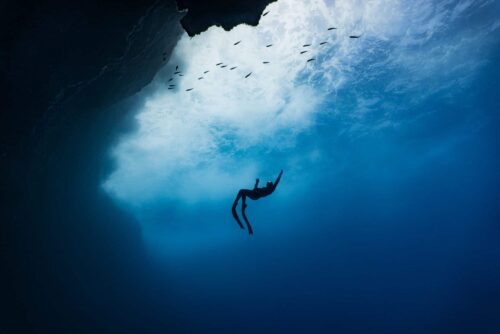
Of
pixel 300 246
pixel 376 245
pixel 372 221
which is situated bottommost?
pixel 376 245

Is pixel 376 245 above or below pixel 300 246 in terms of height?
below

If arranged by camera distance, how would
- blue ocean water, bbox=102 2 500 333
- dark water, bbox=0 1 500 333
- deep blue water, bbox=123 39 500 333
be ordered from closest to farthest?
dark water, bbox=0 1 500 333 → blue ocean water, bbox=102 2 500 333 → deep blue water, bbox=123 39 500 333

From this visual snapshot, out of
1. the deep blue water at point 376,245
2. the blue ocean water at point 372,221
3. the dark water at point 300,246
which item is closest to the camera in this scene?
the dark water at point 300,246

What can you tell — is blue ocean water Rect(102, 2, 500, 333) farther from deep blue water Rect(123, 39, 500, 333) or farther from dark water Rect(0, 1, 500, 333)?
dark water Rect(0, 1, 500, 333)

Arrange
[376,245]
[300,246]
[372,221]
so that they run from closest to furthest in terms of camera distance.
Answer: [372,221] < [300,246] < [376,245]

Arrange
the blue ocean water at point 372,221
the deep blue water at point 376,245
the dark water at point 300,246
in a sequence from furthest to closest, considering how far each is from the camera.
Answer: the deep blue water at point 376,245 → the blue ocean water at point 372,221 → the dark water at point 300,246

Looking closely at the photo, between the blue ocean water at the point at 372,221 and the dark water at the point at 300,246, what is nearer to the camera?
the dark water at the point at 300,246

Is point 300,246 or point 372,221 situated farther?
point 300,246

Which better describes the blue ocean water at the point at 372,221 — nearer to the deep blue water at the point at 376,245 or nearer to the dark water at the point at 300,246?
the deep blue water at the point at 376,245

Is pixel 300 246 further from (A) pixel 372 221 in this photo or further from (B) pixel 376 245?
(B) pixel 376 245

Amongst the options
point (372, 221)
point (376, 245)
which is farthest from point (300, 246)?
point (376, 245)

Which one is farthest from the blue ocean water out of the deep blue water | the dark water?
the dark water

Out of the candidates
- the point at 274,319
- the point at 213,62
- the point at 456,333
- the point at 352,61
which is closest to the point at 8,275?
the point at 213,62

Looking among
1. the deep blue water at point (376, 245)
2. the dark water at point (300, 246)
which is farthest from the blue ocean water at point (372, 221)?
the dark water at point (300, 246)
